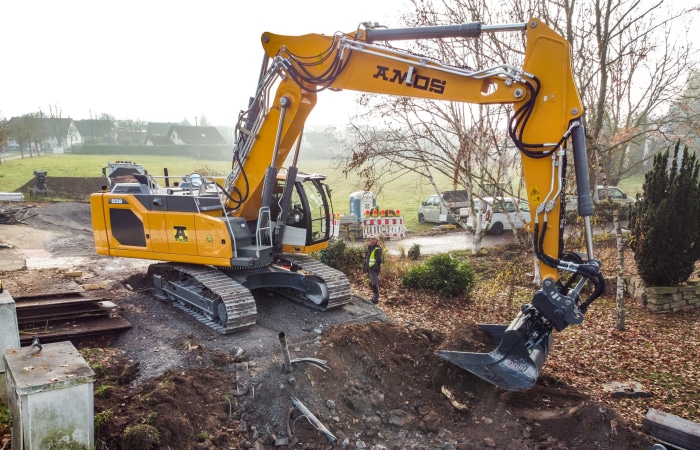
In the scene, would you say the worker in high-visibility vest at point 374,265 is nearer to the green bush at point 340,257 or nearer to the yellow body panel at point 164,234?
the green bush at point 340,257

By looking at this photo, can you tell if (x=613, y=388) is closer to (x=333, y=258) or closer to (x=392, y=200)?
(x=333, y=258)

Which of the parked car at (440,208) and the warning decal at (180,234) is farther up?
the warning decal at (180,234)

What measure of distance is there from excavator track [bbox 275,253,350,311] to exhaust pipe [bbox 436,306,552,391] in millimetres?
3033

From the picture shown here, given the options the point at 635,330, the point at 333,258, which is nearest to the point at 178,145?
the point at 333,258

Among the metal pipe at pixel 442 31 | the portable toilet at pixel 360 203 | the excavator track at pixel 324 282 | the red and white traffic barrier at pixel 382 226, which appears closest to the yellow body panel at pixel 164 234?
the excavator track at pixel 324 282

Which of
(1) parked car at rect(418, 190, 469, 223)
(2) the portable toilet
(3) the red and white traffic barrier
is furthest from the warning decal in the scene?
(1) parked car at rect(418, 190, 469, 223)

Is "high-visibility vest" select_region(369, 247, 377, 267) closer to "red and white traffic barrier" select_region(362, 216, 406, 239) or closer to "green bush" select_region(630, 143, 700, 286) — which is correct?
"green bush" select_region(630, 143, 700, 286)

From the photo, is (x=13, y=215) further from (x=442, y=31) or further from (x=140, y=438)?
(x=442, y=31)

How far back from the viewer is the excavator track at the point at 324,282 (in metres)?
8.83

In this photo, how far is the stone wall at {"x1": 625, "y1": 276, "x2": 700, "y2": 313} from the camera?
34.2ft

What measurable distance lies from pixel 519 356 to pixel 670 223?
636cm

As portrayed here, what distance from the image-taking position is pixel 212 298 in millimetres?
8453

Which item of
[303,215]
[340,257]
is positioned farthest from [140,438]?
[340,257]

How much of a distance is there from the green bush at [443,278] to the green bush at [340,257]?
222 centimetres
